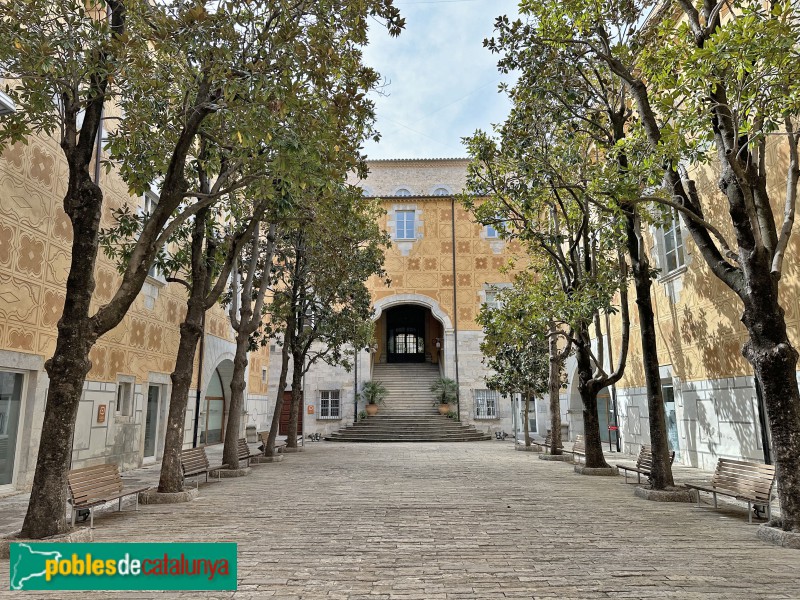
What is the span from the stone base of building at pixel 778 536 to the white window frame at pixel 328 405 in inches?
841

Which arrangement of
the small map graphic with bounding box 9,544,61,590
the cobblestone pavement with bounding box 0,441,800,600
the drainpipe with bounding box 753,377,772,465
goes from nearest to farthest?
the small map graphic with bounding box 9,544,61,590, the cobblestone pavement with bounding box 0,441,800,600, the drainpipe with bounding box 753,377,772,465

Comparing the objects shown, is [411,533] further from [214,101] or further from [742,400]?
[742,400]

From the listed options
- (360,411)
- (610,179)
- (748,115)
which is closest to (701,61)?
(748,115)

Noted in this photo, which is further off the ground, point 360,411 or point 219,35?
point 219,35

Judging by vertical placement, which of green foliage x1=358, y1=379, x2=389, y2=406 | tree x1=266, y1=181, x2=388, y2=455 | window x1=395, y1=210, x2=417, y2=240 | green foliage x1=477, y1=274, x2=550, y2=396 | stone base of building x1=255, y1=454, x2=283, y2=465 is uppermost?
window x1=395, y1=210, x2=417, y2=240

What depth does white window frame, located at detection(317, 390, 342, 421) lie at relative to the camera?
26.1m

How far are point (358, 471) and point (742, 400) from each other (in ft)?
28.3

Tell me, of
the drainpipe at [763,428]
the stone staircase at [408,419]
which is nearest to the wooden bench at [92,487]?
the drainpipe at [763,428]

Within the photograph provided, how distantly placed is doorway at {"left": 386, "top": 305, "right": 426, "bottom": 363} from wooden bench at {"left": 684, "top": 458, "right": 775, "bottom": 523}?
2648 centimetres

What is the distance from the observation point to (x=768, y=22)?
5293 mm

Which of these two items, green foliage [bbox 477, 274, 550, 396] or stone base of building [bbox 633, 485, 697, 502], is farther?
green foliage [bbox 477, 274, 550, 396]

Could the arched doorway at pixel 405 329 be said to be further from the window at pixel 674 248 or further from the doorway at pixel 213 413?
the window at pixel 674 248

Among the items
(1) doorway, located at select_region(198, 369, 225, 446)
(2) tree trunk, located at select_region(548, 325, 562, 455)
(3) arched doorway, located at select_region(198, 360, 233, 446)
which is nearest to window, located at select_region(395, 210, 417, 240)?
(3) arched doorway, located at select_region(198, 360, 233, 446)

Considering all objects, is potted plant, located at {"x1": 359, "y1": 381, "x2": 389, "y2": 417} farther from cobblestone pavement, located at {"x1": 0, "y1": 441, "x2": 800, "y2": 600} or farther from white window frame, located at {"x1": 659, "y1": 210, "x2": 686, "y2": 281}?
white window frame, located at {"x1": 659, "y1": 210, "x2": 686, "y2": 281}
